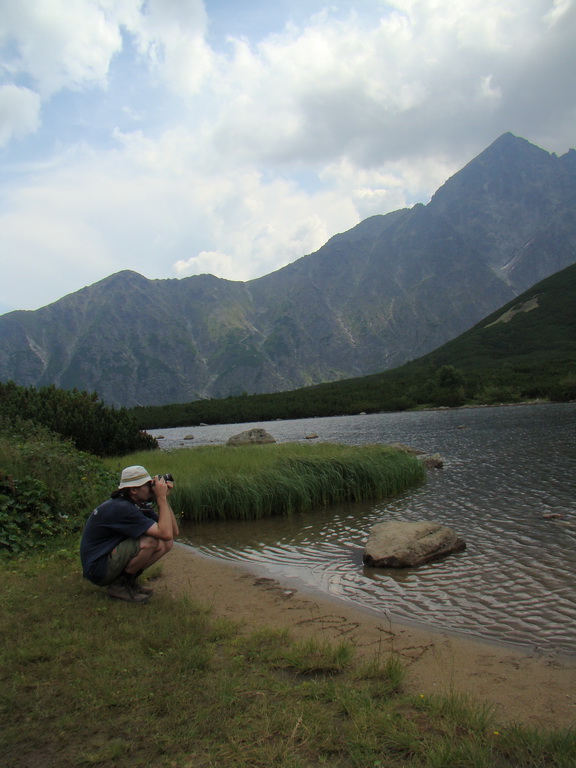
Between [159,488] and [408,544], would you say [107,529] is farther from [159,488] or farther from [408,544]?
[408,544]

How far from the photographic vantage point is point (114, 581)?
841 centimetres

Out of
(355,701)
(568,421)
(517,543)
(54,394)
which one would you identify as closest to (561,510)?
(517,543)

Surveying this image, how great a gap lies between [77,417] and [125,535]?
17994 millimetres

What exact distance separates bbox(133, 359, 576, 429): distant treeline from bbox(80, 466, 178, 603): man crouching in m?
75.3

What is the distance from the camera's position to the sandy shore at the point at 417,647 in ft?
18.1

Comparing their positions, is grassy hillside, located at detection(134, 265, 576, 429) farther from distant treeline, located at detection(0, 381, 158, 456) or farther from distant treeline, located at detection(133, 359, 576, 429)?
distant treeline, located at detection(0, 381, 158, 456)

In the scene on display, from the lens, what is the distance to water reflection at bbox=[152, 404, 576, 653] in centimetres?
841

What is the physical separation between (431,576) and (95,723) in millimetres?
7735

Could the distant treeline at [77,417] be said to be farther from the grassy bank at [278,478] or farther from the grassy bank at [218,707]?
the grassy bank at [218,707]

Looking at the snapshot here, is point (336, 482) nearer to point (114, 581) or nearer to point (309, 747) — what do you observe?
point (114, 581)

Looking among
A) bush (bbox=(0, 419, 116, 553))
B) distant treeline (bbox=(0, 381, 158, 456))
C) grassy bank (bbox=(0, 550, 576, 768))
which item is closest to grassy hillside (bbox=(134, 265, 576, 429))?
distant treeline (bbox=(0, 381, 158, 456))

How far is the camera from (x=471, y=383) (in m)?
100

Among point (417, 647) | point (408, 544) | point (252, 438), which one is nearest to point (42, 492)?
point (408, 544)

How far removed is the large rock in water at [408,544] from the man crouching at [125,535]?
5314 millimetres
